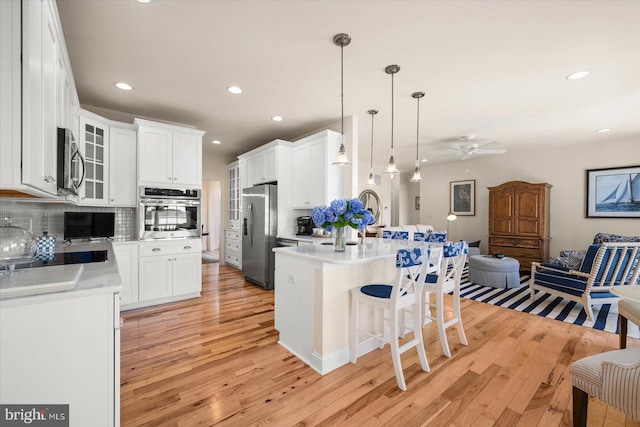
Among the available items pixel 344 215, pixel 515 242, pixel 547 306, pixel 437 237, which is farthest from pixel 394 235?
A: pixel 515 242

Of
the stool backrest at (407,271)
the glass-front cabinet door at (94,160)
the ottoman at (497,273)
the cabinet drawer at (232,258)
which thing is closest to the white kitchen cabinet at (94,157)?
the glass-front cabinet door at (94,160)

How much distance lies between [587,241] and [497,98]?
430 cm

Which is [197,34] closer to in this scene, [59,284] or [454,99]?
[59,284]

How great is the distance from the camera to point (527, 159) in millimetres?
6219

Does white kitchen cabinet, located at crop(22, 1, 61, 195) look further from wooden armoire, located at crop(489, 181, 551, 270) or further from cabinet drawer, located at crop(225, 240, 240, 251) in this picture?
wooden armoire, located at crop(489, 181, 551, 270)

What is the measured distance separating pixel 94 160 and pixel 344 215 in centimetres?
324

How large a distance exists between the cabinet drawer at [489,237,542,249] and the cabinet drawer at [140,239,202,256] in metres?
6.16

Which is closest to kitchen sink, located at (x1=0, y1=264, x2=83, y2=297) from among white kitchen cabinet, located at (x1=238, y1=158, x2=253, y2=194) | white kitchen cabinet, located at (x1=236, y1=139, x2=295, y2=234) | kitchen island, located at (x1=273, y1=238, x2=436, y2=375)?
kitchen island, located at (x1=273, y1=238, x2=436, y2=375)

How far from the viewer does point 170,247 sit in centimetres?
369

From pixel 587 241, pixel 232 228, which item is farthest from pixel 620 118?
pixel 232 228

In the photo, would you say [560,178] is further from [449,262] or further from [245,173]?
[245,173]

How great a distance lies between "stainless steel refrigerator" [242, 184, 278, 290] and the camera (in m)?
4.41

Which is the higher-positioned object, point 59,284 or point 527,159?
point 527,159

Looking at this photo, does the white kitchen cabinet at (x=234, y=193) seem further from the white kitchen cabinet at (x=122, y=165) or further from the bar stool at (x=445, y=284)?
the bar stool at (x=445, y=284)
